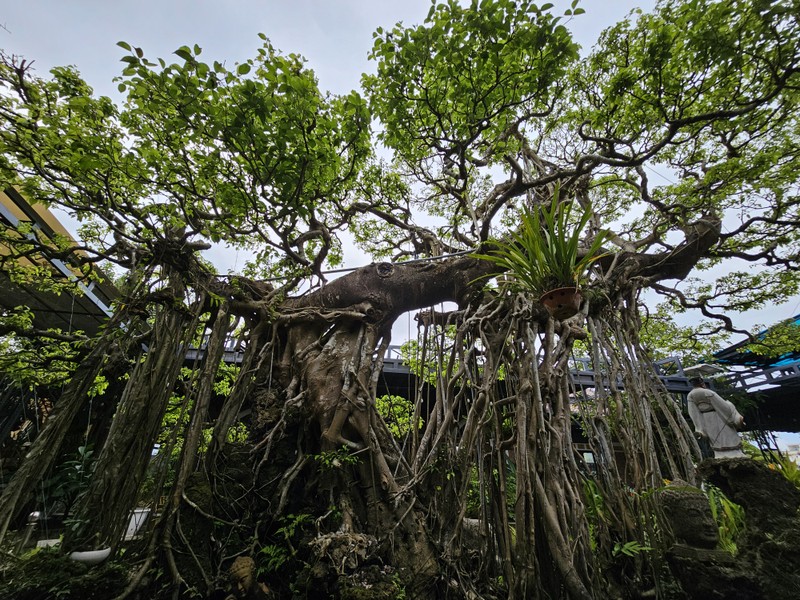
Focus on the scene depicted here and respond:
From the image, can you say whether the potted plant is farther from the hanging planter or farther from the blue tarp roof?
the blue tarp roof

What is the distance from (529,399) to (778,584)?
1203mm

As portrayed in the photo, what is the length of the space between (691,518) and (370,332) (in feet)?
7.48

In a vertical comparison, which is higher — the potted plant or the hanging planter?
the potted plant

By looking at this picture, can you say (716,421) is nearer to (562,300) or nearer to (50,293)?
(562,300)

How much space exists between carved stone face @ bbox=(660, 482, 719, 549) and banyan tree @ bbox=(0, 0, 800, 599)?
27cm

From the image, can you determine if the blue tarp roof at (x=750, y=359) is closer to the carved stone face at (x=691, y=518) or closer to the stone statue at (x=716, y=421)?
the stone statue at (x=716, y=421)

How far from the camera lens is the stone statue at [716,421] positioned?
289 centimetres

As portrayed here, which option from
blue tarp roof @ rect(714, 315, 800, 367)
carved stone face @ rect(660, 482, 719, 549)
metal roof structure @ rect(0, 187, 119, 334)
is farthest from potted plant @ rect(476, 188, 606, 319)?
blue tarp roof @ rect(714, 315, 800, 367)

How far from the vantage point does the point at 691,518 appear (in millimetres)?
1566

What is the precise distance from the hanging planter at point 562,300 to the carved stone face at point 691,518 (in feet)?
3.23

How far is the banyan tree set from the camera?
6.23 ft

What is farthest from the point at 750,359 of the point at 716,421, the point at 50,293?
the point at 50,293

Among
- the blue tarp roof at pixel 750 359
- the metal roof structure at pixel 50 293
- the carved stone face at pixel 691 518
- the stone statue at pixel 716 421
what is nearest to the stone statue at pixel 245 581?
the carved stone face at pixel 691 518

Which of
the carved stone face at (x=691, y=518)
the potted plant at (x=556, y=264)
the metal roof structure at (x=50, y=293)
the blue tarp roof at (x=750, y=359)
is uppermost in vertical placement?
the metal roof structure at (x=50, y=293)
